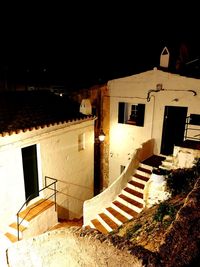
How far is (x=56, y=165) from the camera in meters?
10.7

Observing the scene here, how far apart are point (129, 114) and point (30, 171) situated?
7.60m

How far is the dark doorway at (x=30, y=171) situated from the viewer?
9375 mm

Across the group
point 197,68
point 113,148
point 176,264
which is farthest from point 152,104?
point 176,264

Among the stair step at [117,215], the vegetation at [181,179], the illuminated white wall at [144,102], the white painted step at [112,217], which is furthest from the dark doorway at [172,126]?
the white painted step at [112,217]

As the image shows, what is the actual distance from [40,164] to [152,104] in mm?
7478

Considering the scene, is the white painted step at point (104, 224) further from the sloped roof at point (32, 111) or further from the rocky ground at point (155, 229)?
the sloped roof at point (32, 111)

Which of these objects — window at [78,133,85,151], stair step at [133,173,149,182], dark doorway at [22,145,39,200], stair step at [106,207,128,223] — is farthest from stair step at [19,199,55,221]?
stair step at [133,173,149,182]

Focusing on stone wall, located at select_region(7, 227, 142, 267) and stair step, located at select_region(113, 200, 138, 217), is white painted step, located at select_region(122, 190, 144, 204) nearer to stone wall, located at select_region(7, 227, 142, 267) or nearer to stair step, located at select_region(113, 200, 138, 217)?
stair step, located at select_region(113, 200, 138, 217)

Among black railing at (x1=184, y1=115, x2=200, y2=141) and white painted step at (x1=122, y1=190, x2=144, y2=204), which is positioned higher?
black railing at (x1=184, y1=115, x2=200, y2=141)

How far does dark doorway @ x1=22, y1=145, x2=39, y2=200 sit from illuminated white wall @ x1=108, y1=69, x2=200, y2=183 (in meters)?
6.47

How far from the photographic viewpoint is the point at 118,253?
10.1ft

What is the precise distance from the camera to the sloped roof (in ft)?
28.4

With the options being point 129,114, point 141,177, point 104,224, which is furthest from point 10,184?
point 129,114

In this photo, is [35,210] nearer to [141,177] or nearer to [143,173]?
[141,177]
